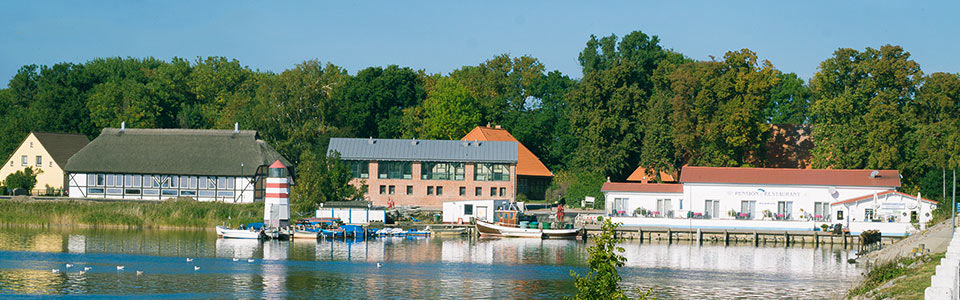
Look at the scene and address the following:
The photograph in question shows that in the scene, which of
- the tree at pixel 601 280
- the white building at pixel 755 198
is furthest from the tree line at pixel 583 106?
the tree at pixel 601 280

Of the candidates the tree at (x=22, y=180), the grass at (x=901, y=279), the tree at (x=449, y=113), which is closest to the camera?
the grass at (x=901, y=279)

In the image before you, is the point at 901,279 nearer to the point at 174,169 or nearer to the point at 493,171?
the point at 493,171

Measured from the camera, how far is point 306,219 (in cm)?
6488

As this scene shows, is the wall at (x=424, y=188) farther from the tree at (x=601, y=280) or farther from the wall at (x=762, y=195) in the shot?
the tree at (x=601, y=280)

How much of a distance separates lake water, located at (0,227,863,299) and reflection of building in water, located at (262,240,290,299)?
52mm

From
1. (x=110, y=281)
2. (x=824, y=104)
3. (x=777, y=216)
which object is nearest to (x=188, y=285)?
(x=110, y=281)

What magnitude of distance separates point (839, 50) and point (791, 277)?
1250 inches

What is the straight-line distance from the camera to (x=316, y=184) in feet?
224

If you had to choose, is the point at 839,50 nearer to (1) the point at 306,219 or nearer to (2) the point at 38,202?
(1) the point at 306,219

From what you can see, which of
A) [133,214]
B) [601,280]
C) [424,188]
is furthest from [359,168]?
[601,280]

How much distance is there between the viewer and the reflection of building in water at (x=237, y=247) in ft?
168

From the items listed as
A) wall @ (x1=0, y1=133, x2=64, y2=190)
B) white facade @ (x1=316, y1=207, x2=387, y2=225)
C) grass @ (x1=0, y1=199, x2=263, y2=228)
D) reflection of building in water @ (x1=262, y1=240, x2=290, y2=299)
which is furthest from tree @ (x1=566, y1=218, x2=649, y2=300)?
wall @ (x1=0, y1=133, x2=64, y2=190)

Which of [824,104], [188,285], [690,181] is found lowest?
[188,285]

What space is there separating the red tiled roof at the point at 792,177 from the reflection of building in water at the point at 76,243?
37.1 meters
